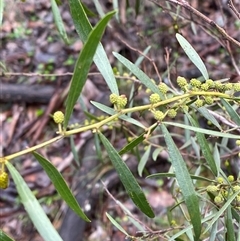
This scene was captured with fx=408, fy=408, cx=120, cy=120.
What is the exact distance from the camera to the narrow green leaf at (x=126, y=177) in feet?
1.84

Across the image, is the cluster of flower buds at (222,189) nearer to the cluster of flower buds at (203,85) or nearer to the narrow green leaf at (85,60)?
the cluster of flower buds at (203,85)

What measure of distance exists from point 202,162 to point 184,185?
0.45 metres

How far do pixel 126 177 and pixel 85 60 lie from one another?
0.19 meters

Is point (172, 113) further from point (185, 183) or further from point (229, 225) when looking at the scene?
point (229, 225)

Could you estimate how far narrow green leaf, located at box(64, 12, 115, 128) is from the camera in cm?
44

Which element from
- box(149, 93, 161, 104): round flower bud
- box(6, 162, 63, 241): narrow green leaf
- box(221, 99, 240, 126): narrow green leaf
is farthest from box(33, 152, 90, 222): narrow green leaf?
box(221, 99, 240, 126): narrow green leaf

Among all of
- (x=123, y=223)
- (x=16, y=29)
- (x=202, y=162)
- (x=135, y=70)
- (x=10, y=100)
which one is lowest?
(x=123, y=223)

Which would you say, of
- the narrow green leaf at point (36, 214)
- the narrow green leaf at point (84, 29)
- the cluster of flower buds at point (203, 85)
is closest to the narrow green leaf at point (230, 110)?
the cluster of flower buds at point (203, 85)

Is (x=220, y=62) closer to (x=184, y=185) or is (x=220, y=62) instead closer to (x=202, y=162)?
(x=202, y=162)

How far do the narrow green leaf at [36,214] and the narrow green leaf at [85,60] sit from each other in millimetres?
93

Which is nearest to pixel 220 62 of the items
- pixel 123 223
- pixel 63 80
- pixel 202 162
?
pixel 63 80

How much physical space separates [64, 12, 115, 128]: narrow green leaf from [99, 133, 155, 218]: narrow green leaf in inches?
2.8

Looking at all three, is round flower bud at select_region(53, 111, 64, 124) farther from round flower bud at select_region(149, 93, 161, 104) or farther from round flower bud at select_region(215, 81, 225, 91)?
round flower bud at select_region(215, 81, 225, 91)

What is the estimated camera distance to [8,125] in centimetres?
223
